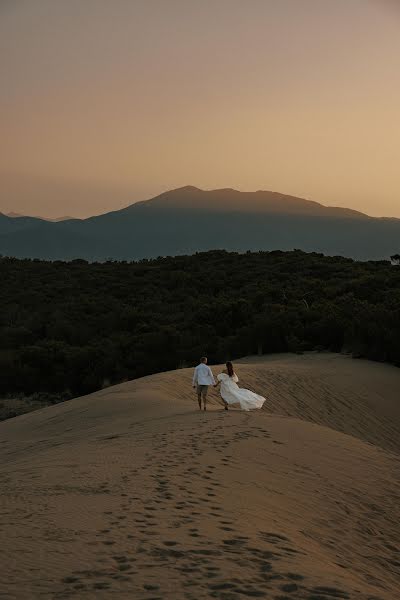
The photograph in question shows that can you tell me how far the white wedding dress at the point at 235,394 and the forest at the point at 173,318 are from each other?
11409 mm

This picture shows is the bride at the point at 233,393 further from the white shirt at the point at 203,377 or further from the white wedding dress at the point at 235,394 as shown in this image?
the white shirt at the point at 203,377

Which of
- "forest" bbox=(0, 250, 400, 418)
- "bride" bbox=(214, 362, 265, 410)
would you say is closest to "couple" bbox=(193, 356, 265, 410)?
"bride" bbox=(214, 362, 265, 410)

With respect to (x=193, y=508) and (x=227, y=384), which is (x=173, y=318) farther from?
(x=193, y=508)

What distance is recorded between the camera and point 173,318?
1512 inches

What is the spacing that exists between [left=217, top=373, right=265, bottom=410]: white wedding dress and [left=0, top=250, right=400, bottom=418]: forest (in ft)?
37.4

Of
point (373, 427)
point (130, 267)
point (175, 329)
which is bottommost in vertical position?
point (373, 427)

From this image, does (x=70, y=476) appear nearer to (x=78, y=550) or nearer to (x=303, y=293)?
(x=78, y=550)

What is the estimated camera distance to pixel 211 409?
56.6 ft

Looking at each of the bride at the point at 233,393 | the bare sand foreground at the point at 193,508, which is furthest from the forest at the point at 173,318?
the bare sand foreground at the point at 193,508

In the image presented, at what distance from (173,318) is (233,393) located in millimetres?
21901

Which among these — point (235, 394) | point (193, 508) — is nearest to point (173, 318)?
point (235, 394)

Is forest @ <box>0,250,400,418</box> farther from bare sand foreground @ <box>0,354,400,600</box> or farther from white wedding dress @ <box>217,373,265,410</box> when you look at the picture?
bare sand foreground @ <box>0,354,400,600</box>

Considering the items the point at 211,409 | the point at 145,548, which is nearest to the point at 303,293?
the point at 211,409

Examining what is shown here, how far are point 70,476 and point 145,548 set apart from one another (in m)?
3.59
